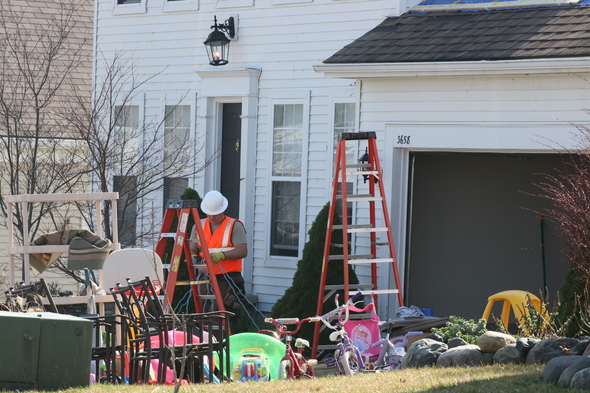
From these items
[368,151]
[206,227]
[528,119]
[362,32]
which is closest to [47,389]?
[206,227]

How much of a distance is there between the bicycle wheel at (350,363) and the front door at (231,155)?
567cm

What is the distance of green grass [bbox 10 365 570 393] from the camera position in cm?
695

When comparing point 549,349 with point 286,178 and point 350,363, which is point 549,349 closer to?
point 350,363

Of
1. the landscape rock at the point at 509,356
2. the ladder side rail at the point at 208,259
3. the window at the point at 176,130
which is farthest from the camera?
the window at the point at 176,130

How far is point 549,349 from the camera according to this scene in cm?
821

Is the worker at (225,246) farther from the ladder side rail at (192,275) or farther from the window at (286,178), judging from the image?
the window at (286,178)

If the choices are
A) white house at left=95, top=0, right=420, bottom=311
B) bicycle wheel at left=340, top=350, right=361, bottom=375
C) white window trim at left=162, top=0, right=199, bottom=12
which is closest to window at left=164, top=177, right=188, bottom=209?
white house at left=95, top=0, right=420, bottom=311

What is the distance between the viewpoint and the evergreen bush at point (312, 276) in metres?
11.8

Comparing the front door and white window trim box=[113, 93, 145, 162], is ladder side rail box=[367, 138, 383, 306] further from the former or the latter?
white window trim box=[113, 93, 145, 162]

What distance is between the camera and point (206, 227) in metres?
11.3

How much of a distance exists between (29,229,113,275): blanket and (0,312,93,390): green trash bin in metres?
2.13

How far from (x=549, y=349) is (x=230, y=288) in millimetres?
4118

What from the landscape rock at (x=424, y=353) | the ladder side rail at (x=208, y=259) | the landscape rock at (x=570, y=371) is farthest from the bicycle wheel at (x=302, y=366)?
the landscape rock at (x=570, y=371)

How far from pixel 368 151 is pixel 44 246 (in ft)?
13.7
